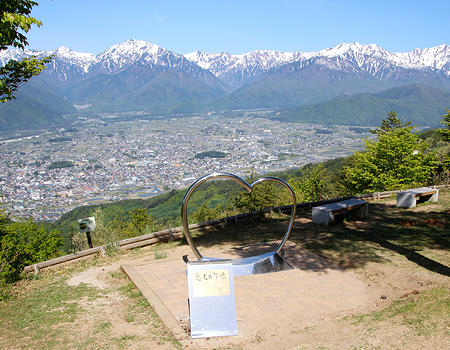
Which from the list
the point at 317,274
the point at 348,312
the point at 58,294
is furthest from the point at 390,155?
the point at 58,294

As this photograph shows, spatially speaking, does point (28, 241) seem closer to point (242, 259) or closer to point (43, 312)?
point (43, 312)

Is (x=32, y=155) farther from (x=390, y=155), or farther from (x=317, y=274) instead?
(x=317, y=274)

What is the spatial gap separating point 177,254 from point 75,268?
87.3 inches

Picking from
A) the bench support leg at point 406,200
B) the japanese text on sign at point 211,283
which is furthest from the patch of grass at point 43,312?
the bench support leg at point 406,200

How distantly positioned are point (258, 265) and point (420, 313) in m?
2.59

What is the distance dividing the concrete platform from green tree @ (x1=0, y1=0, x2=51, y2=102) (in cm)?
470

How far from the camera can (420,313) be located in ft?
16.7

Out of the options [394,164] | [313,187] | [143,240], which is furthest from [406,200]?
[313,187]

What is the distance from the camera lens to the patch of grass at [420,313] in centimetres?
468

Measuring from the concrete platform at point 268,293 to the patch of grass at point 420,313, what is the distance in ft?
1.82

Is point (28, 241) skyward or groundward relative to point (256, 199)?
groundward

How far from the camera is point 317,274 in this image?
7.25 m

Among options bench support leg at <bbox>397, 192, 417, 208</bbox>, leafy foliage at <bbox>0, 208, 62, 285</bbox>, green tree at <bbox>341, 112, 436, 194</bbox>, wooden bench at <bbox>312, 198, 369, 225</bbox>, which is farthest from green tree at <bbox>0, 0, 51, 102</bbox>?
green tree at <bbox>341, 112, 436, 194</bbox>

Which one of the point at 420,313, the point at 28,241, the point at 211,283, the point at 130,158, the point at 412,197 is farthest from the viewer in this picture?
the point at 130,158
